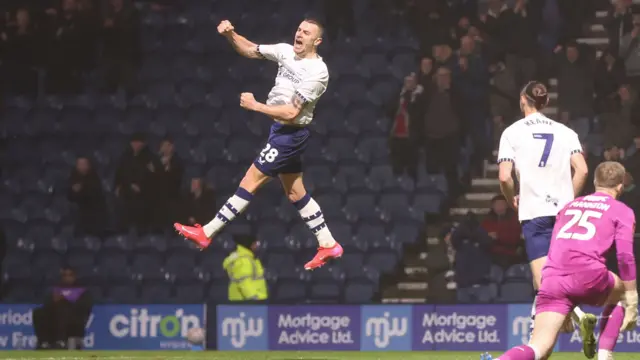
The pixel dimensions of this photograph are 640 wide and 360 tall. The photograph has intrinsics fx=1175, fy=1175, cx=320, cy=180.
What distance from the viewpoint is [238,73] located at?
1741 centimetres

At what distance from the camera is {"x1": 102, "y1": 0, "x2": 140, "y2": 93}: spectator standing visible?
17.2 metres

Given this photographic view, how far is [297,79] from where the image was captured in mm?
9477

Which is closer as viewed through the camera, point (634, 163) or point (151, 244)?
point (634, 163)

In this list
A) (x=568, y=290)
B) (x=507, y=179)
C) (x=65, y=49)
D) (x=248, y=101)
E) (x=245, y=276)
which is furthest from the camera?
(x=65, y=49)

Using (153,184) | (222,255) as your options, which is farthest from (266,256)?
(153,184)

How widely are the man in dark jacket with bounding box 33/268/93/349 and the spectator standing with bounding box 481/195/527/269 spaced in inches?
204

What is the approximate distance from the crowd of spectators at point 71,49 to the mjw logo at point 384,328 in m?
5.79

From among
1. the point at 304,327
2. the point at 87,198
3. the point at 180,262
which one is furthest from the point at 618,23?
the point at 87,198

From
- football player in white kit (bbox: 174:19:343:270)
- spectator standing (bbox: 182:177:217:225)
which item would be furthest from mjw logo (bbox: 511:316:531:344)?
football player in white kit (bbox: 174:19:343:270)

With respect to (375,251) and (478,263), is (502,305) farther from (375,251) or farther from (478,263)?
(375,251)

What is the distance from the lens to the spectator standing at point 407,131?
53.5ft

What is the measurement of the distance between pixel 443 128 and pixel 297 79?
273 inches

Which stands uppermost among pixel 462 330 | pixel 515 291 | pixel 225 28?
pixel 225 28

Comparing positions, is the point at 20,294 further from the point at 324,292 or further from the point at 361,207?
the point at 361,207
